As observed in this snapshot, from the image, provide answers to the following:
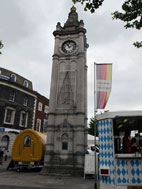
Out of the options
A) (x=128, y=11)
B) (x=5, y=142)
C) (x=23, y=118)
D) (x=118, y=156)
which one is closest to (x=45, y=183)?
(x=118, y=156)

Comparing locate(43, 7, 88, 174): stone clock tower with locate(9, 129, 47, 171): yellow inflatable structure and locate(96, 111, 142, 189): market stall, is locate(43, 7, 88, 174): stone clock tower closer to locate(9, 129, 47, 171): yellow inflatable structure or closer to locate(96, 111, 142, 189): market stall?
locate(9, 129, 47, 171): yellow inflatable structure

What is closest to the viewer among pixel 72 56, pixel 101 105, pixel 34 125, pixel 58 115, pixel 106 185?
pixel 106 185

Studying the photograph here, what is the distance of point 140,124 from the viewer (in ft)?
21.8

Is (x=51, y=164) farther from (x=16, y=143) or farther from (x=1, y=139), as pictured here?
(x=1, y=139)

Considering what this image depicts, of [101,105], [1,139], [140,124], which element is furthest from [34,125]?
[140,124]

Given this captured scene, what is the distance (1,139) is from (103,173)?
82.3 feet

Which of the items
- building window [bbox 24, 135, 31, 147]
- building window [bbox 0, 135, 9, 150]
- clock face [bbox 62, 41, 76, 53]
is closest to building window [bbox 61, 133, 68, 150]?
building window [bbox 24, 135, 31, 147]

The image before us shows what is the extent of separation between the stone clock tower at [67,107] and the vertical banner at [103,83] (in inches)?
231

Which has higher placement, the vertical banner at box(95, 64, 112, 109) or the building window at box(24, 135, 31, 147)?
the vertical banner at box(95, 64, 112, 109)

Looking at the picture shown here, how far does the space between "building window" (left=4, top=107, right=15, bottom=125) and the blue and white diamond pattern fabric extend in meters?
25.4

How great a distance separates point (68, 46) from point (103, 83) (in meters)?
10.1

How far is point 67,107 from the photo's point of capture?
1596cm

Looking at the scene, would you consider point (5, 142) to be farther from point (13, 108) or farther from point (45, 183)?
point (45, 183)

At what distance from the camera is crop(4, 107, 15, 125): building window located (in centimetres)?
2839
